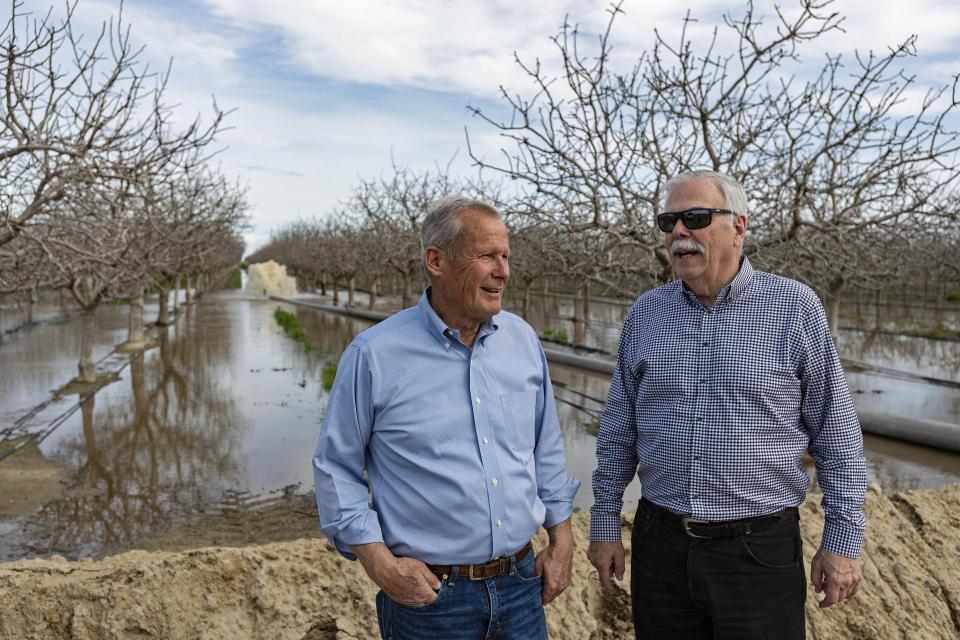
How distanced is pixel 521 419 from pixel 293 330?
21568mm

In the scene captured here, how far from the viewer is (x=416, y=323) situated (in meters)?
1.93

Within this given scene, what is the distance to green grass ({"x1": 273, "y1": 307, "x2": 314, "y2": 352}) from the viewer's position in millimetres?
19994

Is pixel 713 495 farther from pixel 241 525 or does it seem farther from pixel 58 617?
pixel 241 525

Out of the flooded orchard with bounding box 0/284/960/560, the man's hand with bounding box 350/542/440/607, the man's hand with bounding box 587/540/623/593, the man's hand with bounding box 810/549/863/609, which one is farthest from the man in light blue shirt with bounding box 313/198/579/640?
the flooded orchard with bounding box 0/284/960/560

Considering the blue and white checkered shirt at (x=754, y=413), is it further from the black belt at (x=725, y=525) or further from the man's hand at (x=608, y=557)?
the man's hand at (x=608, y=557)

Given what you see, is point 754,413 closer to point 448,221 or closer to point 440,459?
point 440,459

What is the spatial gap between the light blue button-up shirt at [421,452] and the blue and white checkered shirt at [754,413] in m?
0.49

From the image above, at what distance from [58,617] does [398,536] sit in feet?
7.68

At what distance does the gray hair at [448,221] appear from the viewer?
6.14 feet

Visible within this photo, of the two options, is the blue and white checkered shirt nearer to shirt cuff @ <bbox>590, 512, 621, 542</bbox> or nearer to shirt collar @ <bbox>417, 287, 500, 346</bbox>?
shirt cuff @ <bbox>590, 512, 621, 542</bbox>

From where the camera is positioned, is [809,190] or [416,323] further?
[809,190]

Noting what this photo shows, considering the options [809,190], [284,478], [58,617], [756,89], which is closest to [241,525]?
[284,478]

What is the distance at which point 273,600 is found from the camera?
3.51 m

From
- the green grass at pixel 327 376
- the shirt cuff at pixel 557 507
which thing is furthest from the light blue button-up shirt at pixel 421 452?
the green grass at pixel 327 376
